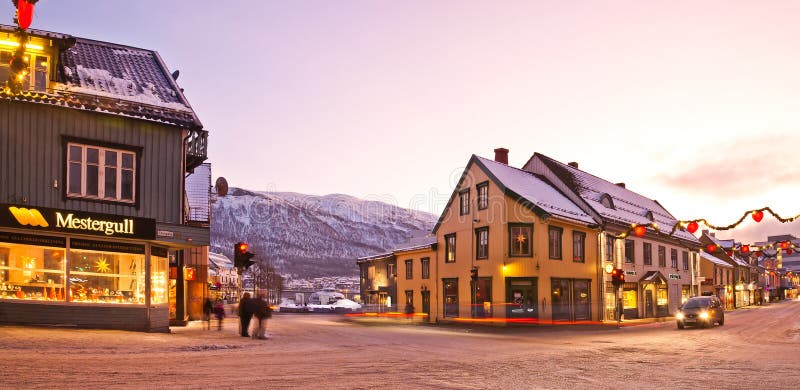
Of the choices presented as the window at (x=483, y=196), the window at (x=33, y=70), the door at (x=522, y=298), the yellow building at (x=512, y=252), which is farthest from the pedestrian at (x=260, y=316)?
the window at (x=483, y=196)

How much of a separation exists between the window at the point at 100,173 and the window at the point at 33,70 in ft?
6.81

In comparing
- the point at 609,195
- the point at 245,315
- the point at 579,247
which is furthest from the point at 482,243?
the point at 245,315

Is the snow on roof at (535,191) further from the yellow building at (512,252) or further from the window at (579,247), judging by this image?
the window at (579,247)

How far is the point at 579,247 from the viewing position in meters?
41.9

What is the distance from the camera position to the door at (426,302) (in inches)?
1868

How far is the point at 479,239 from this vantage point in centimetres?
4153

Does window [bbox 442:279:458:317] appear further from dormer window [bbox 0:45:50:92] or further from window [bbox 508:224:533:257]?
dormer window [bbox 0:45:50:92]

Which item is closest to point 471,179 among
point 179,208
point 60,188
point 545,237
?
point 545,237

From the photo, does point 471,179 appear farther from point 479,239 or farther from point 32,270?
point 32,270

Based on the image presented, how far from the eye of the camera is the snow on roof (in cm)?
4034

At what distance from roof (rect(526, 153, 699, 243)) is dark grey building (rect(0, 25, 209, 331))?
29686mm

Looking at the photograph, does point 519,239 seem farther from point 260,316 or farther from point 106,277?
point 106,277

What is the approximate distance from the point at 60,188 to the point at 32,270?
270 cm

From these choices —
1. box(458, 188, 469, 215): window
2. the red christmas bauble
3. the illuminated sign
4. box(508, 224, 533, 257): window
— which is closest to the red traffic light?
the illuminated sign
